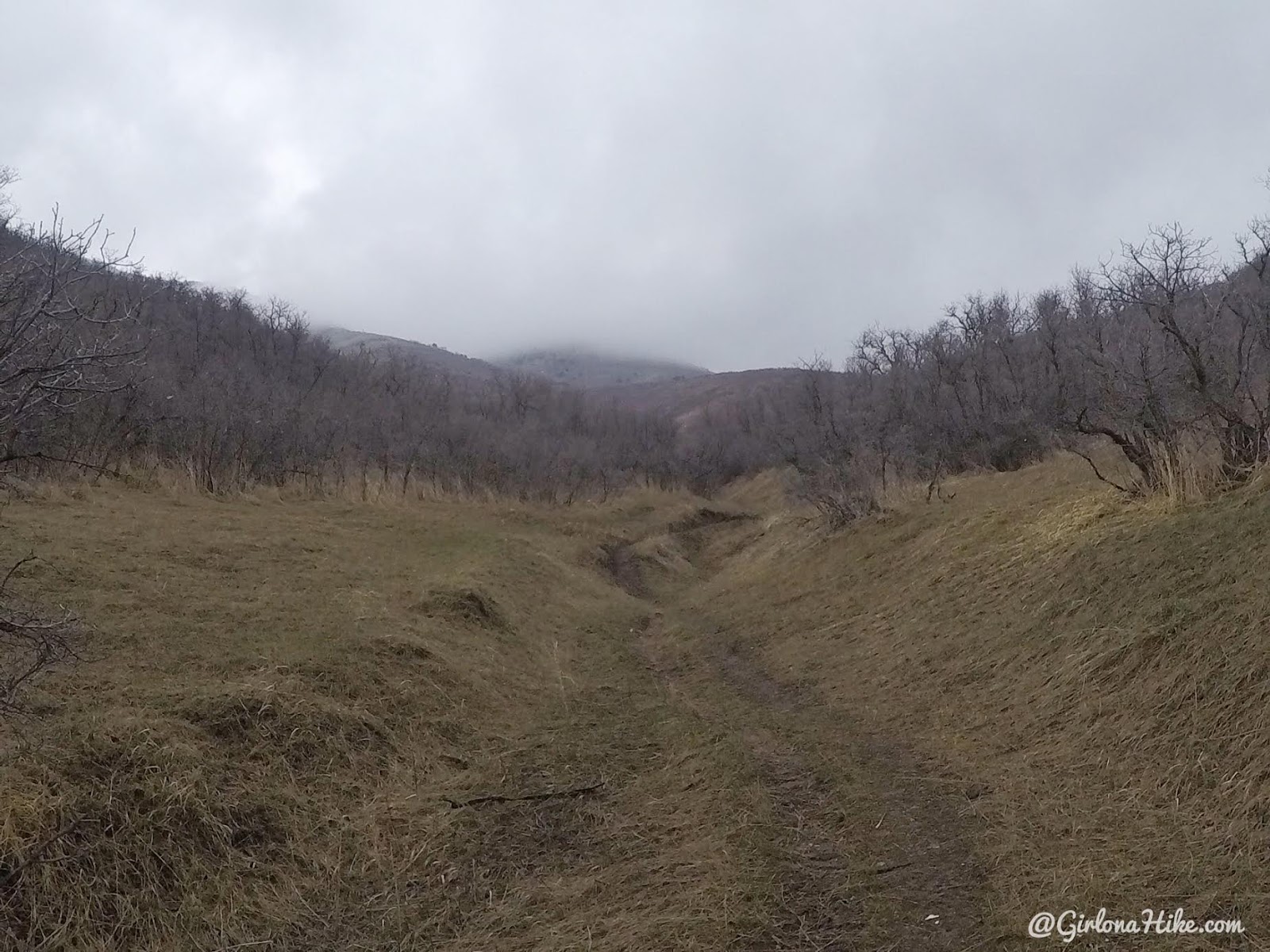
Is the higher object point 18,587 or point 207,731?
point 18,587

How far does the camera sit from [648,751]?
7277mm

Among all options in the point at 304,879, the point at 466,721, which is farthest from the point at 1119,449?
the point at 304,879

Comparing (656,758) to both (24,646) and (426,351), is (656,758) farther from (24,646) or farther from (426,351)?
(426,351)

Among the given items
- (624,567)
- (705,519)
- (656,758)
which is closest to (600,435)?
(705,519)

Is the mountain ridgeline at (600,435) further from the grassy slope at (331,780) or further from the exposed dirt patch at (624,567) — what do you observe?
the exposed dirt patch at (624,567)

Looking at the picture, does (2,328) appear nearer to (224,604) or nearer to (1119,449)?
(224,604)

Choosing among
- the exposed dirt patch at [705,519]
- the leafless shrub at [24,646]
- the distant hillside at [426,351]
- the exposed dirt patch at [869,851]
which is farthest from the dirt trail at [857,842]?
the distant hillside at [426,351]

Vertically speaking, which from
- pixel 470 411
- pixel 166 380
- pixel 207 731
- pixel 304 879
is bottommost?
pixel 304 879

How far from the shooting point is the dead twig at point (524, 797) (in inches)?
235

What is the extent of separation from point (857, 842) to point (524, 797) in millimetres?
2651

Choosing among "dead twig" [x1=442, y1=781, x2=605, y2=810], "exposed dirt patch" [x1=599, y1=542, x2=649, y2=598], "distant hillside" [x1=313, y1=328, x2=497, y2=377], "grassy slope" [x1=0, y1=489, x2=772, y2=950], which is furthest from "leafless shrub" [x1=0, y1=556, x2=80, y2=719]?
"distant hillside" [x1=313, y1=328, x2=497, y2=377]

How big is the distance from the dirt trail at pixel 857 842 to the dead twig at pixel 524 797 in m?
1.45

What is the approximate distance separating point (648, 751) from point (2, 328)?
5.90 m

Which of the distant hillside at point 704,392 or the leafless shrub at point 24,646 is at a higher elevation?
the distant hillside at point 704,392
